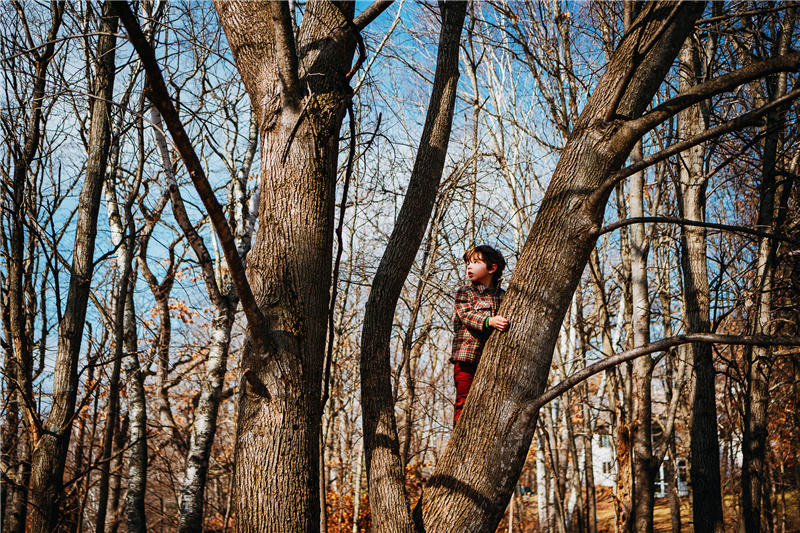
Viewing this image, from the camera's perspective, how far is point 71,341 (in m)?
3.98

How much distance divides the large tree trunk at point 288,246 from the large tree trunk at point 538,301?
47cm

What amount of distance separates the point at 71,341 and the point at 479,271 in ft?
10.1

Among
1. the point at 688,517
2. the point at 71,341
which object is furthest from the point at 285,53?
the point at 688,517

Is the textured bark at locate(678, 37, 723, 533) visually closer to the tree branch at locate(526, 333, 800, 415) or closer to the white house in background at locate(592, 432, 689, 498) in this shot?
the white house in background at locate(592, 432, 689, 498)

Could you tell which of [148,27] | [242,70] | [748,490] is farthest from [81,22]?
[748,490]

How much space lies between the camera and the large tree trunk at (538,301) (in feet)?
5.45

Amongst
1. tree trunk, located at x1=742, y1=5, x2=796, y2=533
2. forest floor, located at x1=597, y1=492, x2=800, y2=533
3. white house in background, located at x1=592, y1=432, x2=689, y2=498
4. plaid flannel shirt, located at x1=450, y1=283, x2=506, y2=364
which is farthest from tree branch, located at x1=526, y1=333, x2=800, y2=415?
forest floor, located at x1=597, y1=492, x2=800, y2=533

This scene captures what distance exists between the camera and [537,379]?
67.8 inches

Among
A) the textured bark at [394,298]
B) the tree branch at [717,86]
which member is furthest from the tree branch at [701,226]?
the textured bark at [394,298]

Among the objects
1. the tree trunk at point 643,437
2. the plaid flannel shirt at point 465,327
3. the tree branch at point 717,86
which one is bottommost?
the tree trunk at point 643,437

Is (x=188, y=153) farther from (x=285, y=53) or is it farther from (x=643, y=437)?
(x=643, y=437)

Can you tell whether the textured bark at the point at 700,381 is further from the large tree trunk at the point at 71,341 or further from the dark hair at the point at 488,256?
the large tree trunk at the point at 71,341

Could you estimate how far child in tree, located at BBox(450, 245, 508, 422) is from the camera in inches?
101

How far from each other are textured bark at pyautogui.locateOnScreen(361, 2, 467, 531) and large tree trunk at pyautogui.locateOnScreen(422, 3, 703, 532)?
148 mm
